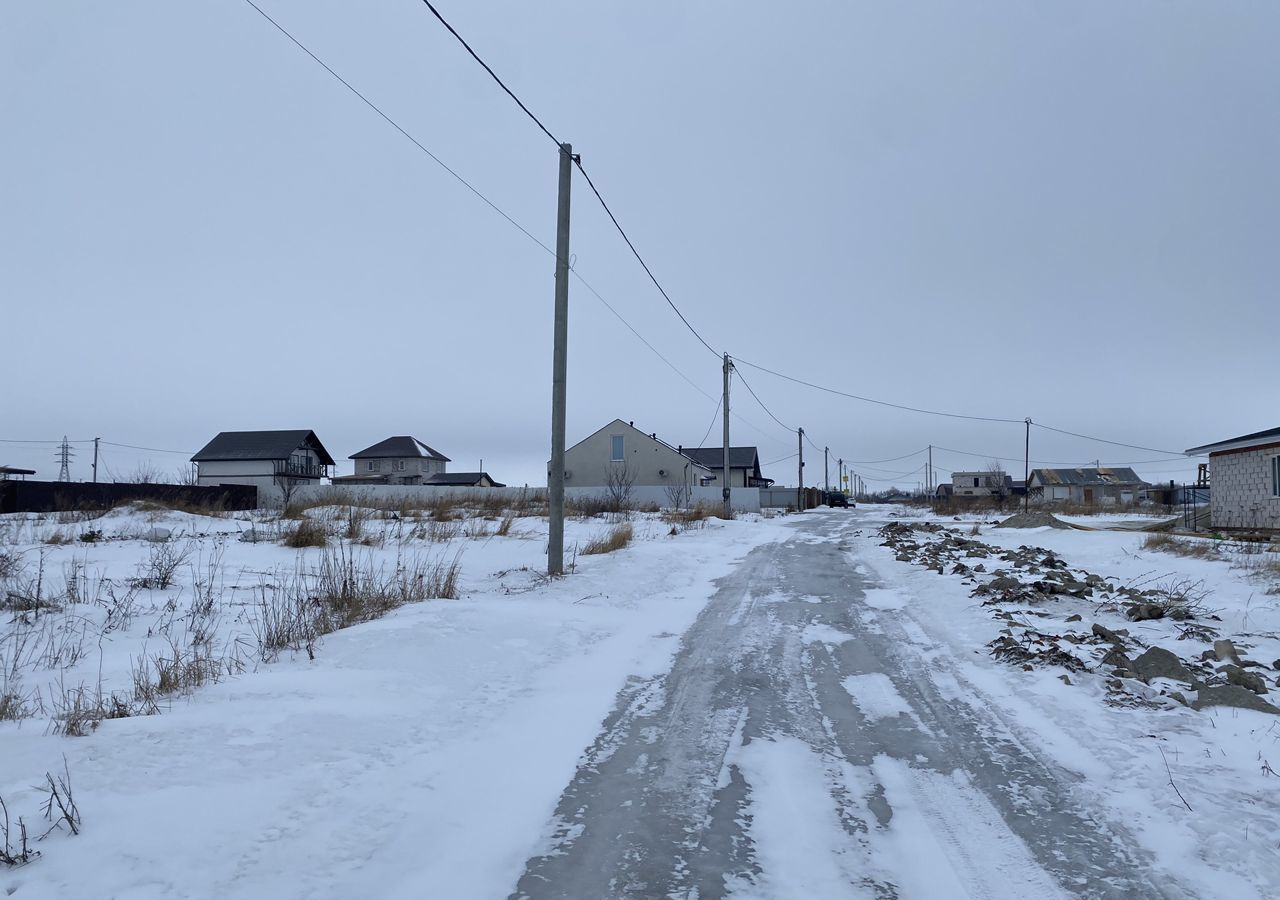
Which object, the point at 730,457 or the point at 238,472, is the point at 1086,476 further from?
the point at 238,472

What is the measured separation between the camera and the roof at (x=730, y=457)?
68.7 metres

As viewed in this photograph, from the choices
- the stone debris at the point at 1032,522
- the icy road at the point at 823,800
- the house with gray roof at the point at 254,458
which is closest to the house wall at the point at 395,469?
the house with gray roof at the point at 254,458

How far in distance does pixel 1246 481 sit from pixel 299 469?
60022 millimetres

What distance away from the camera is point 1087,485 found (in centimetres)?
8562

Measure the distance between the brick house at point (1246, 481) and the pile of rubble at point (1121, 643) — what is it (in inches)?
538

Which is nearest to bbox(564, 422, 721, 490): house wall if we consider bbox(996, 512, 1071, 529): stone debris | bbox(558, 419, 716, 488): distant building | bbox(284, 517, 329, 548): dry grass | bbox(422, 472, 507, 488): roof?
bbox(558, 419, 716, 488): distant building

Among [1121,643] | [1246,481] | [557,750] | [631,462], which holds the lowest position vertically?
[557,750]

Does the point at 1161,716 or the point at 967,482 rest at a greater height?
the point at 967,482

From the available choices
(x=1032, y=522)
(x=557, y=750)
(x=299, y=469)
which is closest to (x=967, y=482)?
(x=299, y=469)

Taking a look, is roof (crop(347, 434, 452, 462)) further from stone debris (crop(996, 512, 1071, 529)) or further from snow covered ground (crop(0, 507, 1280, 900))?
snow covered ground (crop(0, 507, 1280, 900))

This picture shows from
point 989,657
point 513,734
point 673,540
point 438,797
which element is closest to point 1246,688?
point 989,657

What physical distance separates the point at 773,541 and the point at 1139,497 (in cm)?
8109

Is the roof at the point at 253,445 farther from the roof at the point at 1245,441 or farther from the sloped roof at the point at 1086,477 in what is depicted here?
the sloped roof at the point at 1086,477

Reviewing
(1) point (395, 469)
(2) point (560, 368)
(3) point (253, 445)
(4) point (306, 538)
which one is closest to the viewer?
(2) point (560, 368)
